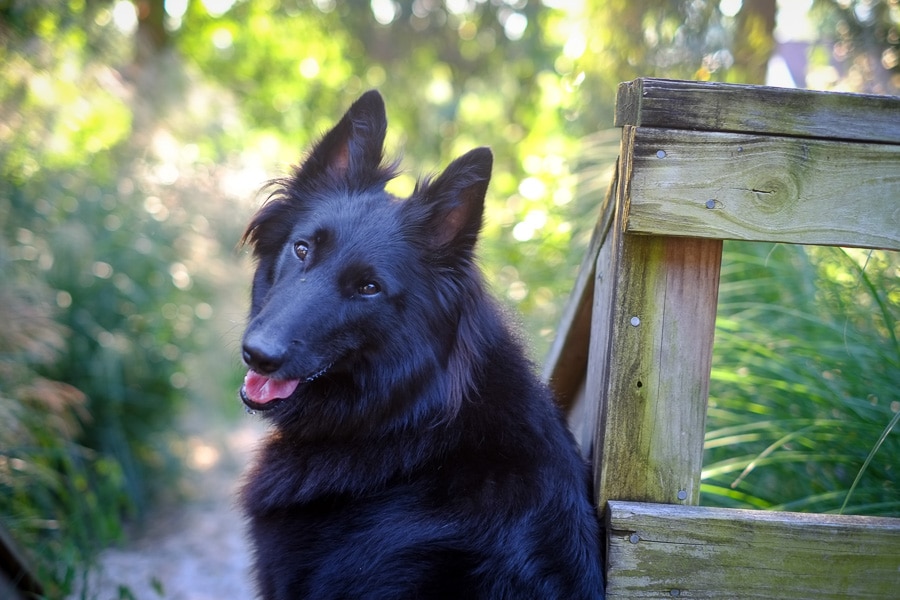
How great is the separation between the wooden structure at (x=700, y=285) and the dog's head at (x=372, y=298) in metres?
0.49

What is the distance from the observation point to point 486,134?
1175cm

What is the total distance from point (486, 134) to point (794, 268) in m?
8.55

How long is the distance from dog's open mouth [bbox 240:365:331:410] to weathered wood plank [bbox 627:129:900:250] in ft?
3.65

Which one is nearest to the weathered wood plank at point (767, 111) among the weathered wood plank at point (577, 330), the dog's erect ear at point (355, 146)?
the weathered wood plank at point (577, 330)

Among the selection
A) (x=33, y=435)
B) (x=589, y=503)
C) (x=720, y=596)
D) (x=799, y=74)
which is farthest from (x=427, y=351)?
(x=799, y=74)

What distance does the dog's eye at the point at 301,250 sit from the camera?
90.4 inches

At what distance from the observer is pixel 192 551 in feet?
→ 16.2

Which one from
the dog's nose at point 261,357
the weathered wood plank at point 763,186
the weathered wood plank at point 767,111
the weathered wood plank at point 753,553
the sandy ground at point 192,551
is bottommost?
the sandy ground at point 192,551

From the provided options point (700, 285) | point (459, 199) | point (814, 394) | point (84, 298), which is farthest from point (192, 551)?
point (700, 285)

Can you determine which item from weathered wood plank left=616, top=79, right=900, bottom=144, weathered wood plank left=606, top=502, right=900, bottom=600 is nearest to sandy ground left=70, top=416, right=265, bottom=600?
weathered wood plank left=606, top=502, right=900, bottom=600

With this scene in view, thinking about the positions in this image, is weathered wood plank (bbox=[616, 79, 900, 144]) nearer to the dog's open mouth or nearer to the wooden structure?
the wooden structure

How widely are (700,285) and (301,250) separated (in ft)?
4.05

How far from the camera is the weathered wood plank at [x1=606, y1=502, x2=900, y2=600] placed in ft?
5.90

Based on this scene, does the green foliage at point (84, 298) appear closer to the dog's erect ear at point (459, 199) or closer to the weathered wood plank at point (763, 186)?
the dog's erect ear at point (459, 199)
